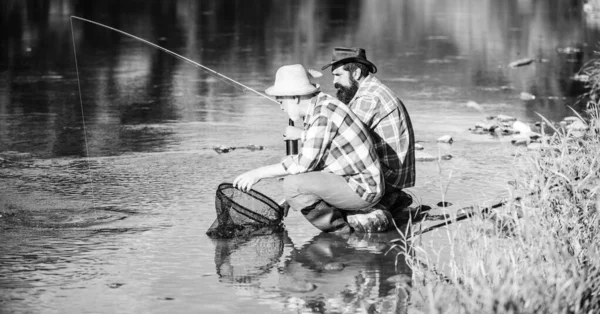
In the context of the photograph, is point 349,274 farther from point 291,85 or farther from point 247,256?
point 291,85

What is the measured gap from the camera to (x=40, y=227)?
8.60 meters

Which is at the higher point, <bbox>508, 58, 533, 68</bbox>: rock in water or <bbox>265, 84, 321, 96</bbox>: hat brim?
<bbox>265, 84, 321, 96</bbox>: hat brim

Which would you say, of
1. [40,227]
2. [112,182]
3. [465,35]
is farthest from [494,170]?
[465,35]

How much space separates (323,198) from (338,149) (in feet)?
1.17

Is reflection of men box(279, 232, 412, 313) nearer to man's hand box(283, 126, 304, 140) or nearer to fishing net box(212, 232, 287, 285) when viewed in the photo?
fishing net box(212, 232, 287, 285)

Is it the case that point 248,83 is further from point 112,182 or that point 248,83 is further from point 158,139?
point 112,182

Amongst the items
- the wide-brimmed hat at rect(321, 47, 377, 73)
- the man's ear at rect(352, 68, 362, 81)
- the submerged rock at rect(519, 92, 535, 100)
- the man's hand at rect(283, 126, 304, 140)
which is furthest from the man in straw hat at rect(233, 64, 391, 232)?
the submerged rock at rect(519, 92, 535, 100)

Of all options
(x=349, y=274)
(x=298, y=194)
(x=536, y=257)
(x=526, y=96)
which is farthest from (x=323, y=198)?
(x=526, y=96)

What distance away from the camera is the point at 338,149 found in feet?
26.7

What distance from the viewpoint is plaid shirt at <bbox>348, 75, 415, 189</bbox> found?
8703 millimetres

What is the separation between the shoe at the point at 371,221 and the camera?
330 inches

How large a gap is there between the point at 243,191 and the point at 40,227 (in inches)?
61.6

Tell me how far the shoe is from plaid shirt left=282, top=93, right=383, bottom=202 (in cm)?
17

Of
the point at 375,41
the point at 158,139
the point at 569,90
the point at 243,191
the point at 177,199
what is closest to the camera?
the point at 243,191
